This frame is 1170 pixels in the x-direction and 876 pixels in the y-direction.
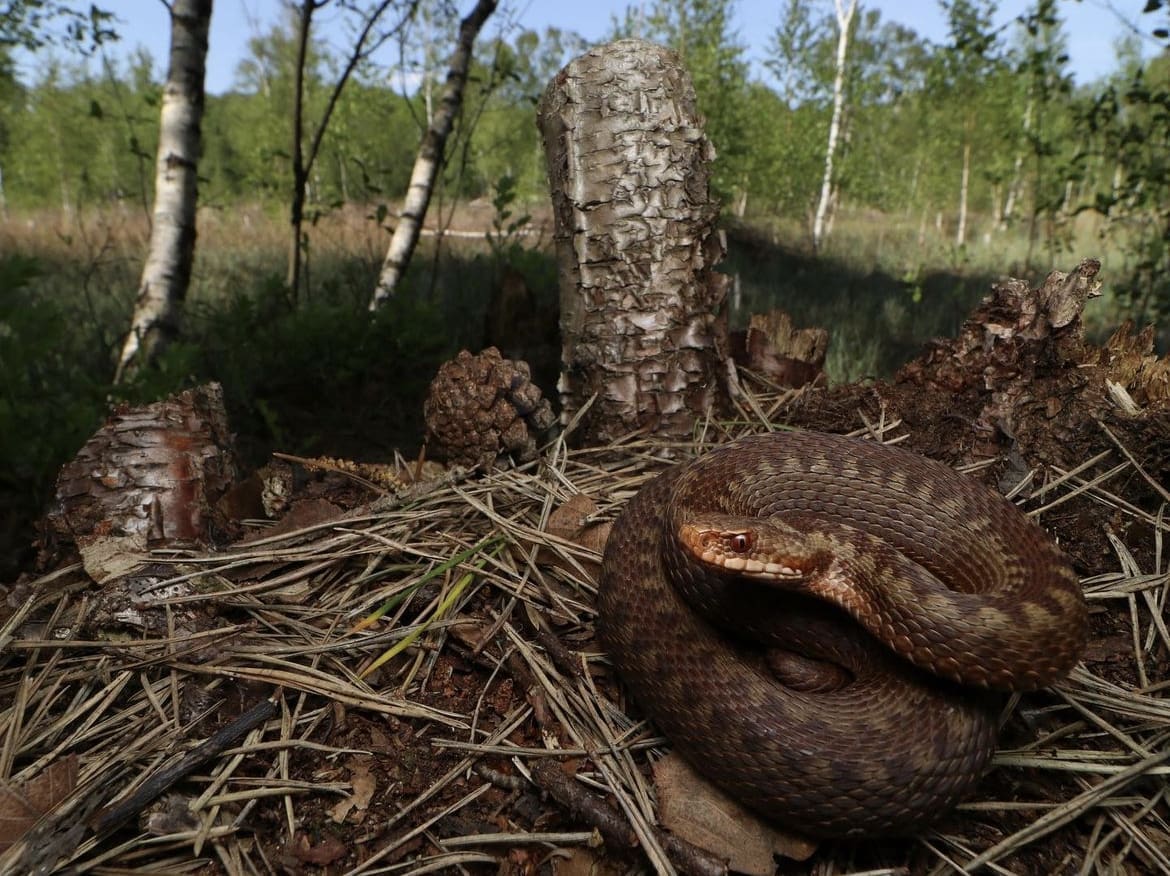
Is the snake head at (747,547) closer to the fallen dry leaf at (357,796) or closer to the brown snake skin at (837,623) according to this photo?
the brown snake skin at (837,623)

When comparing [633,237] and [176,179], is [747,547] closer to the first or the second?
[633,237]

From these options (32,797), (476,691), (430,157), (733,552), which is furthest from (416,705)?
(430,157)

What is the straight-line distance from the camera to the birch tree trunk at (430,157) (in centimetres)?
842

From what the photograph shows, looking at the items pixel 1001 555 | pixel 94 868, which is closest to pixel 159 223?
pixel 94 868

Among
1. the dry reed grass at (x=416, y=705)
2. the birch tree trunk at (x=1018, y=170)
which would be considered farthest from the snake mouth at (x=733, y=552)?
the birch tree trunk at (x=1018, y=170)

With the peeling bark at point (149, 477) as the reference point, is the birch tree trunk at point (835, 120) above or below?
above

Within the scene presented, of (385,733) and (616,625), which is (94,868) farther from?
(616,625)

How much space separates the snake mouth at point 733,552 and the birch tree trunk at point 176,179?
6076mm

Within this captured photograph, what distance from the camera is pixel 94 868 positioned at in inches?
68.7

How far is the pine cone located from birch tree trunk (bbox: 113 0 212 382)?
4.51 metres

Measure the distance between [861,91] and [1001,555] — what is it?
33.4m

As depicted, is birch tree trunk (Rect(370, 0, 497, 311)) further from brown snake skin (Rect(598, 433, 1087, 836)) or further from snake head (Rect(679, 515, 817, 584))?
snake head (Rect(679, 515, 817, 584))

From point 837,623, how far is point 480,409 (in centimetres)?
176

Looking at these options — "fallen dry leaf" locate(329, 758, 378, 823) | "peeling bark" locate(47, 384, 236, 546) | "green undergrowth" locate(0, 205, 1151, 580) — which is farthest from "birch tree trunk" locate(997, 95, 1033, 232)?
"fallen dry leaf" locate(329, 758, 378, 823)
